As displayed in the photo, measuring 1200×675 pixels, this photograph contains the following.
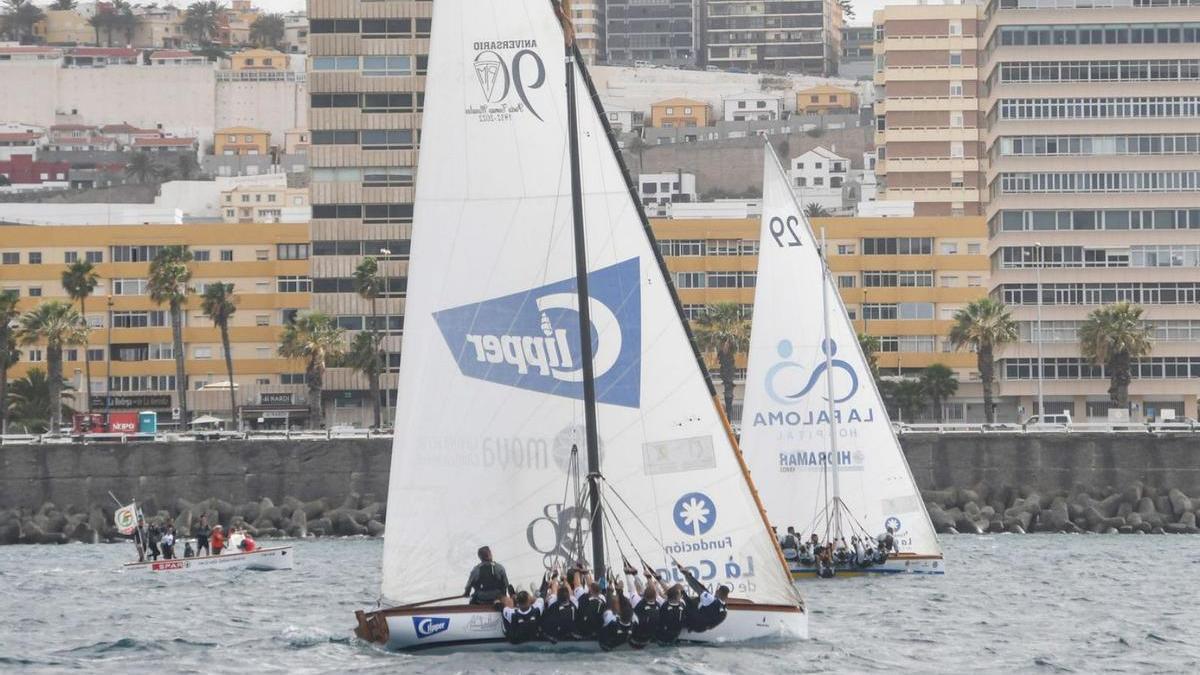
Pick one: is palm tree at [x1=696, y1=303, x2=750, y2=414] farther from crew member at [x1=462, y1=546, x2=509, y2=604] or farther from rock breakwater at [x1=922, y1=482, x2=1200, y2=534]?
crew member at [x1=462, y1=546, x2=509, y2=604]

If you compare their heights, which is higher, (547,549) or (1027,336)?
(1027,336)

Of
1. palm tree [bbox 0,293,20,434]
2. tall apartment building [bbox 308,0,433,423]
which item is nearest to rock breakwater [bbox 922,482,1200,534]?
tall apartment building [bbox 308,0,433,423]

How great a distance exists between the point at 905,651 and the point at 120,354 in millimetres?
96594

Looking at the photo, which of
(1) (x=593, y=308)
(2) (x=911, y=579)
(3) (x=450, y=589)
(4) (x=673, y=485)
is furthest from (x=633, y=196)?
(2) (x=911, y=579)

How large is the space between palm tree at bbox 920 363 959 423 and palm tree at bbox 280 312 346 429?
3304 cm

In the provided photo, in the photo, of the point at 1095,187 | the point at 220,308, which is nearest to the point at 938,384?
the point at 1095,187

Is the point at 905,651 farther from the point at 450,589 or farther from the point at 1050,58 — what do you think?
the point at 1050,58

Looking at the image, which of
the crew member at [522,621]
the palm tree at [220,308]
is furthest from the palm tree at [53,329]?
the crew member at [522,621]

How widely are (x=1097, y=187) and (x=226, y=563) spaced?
239 feet

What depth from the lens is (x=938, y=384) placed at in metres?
122

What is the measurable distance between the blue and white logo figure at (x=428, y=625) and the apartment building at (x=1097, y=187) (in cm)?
9306

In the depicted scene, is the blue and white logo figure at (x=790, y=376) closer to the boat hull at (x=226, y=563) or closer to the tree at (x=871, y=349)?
the boat hull at (x=226, y=563)

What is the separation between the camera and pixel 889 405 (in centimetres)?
12381

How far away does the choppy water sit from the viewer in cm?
3428
